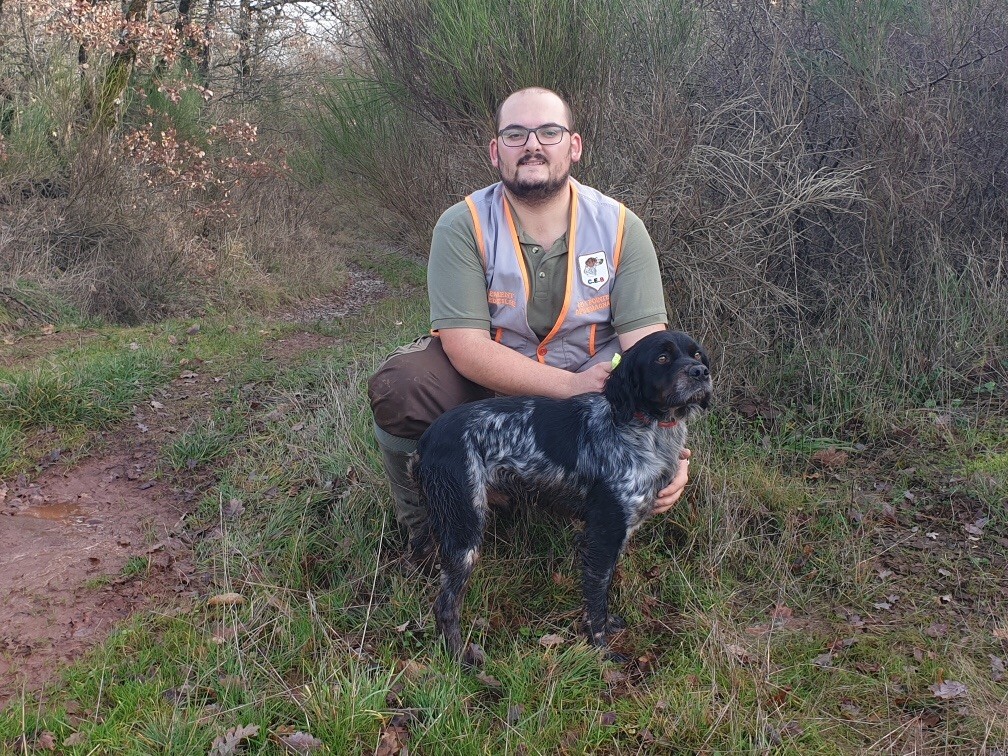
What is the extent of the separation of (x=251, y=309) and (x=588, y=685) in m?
7.52

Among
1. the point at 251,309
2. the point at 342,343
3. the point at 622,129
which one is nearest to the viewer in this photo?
the point at 622,129

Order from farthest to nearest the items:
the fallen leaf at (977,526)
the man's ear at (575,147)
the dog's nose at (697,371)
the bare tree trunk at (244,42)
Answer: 1. the bare tree trunk at (244,42)
2. the fallen leaf at (977,526)
3. the man's ear at (575,147)
4. the dog's nose at (697,371)

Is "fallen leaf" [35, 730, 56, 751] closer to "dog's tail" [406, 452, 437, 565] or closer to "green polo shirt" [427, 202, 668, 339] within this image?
"dog's tail" [406, 452, 437, 565]

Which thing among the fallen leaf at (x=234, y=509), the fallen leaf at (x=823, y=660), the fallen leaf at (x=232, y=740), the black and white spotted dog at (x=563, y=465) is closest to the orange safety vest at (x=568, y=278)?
the black and white spotted dog at (x=563, y=465)

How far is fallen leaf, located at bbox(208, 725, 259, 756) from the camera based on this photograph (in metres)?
2.56

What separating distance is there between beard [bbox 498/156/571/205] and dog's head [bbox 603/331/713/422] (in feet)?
2.85

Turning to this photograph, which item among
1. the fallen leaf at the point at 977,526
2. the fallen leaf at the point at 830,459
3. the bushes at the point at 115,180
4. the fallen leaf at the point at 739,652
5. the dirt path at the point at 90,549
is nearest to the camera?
the fallen leaf at the point at 739,652

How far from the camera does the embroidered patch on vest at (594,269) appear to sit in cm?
358

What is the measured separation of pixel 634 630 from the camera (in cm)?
339

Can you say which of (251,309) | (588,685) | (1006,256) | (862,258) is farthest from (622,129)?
(251,309)

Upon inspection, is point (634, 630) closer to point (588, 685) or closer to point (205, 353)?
point (588, 685)

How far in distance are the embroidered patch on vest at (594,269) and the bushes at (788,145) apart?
5.87 feet

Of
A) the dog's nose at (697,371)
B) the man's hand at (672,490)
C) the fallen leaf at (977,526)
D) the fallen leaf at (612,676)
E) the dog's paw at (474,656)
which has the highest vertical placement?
the dog's nose at (697,371)

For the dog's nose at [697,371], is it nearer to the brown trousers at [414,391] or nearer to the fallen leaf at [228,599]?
the brown trousers at [414,391]
